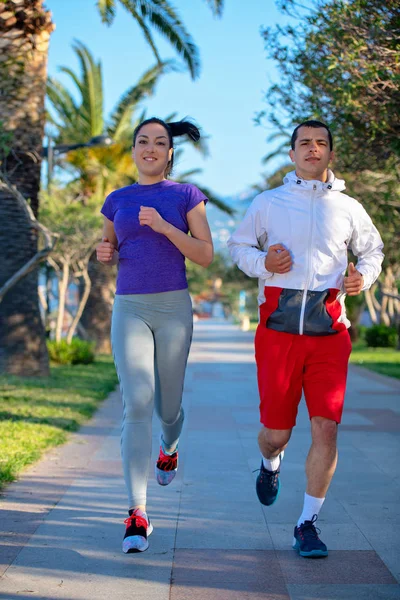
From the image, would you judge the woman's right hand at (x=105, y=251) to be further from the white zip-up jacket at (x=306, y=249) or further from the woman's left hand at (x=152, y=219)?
the white zip-up jacket at (x=306, y=249)

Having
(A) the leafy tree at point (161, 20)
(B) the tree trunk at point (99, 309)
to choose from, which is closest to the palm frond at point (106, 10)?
(A) the leafy tree at point (161, 20)

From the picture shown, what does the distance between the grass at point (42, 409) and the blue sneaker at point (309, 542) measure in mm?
2331

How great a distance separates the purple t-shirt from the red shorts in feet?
1.88

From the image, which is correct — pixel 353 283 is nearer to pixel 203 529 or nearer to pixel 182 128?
pixel 182 128

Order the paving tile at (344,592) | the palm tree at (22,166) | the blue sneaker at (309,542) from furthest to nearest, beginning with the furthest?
the palm tree at (22,166) → the blue sneaker at (309,542) → the paving tile at (344,592)

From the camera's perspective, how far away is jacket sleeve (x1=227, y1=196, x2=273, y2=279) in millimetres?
4387

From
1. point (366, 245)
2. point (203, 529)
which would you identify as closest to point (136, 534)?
point (203, 529)

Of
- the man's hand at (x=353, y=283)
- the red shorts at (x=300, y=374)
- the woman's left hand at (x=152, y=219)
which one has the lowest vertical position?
the red shorts at (x=300, y=374)

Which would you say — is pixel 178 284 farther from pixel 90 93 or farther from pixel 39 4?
pixel 90 93

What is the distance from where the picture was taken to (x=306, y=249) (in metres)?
4.34

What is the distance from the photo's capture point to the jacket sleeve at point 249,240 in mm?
4387

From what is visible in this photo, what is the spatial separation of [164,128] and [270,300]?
3.59 ft

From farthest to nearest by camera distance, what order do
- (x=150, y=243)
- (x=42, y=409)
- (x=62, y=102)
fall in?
(x=62, y=102), (x=42, y=409), (x=150, y=243)

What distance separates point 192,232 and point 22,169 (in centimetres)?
915
